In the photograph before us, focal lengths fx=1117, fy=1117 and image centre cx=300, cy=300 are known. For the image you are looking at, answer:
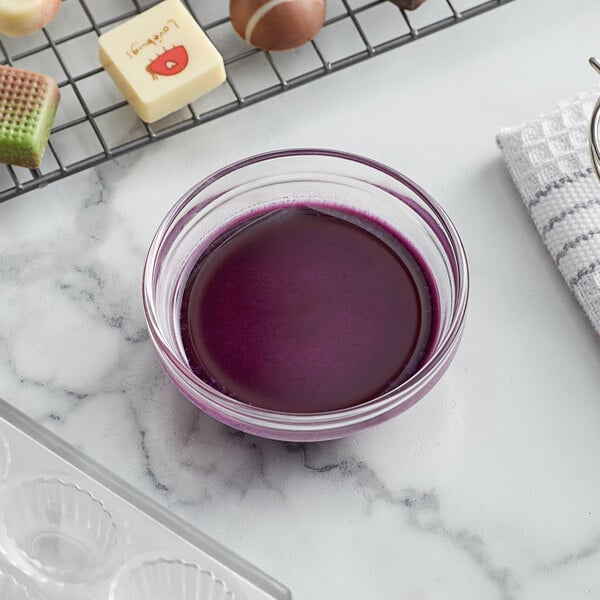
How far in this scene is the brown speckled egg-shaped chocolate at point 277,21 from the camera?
1.12m

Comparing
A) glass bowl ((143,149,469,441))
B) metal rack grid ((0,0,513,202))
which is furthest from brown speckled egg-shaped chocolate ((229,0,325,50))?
glass bowl ((143,149,469,441))

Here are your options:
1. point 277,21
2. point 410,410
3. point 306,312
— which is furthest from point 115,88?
point 410,410

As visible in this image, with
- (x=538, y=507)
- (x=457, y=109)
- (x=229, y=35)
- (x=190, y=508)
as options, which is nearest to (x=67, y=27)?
(x=229, y=35)

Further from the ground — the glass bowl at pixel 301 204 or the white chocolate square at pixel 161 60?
the white chocolate square at pixel 161 60

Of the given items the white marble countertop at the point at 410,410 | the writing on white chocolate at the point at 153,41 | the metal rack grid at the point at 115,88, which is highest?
the writing on white chocolate at the point at 153,41

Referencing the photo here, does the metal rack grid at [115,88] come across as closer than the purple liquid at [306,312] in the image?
No

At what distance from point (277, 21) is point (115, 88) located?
0.19 m

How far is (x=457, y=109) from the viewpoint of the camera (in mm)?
1171

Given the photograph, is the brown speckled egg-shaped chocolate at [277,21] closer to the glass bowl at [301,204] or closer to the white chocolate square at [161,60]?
the white chocolate square at [161,60]

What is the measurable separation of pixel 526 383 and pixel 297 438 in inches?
9.5

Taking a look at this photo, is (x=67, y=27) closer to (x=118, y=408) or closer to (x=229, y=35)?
(x=229, y=35)

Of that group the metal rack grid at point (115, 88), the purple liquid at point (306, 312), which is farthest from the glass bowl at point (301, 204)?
the metal rack grid at point (115, 88)

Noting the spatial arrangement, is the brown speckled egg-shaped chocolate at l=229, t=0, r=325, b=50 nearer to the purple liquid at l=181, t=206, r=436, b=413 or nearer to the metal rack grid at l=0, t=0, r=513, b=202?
the metal rack grid at l=0, t=0, r=513, b=202

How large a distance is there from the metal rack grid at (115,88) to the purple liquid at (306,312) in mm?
180
